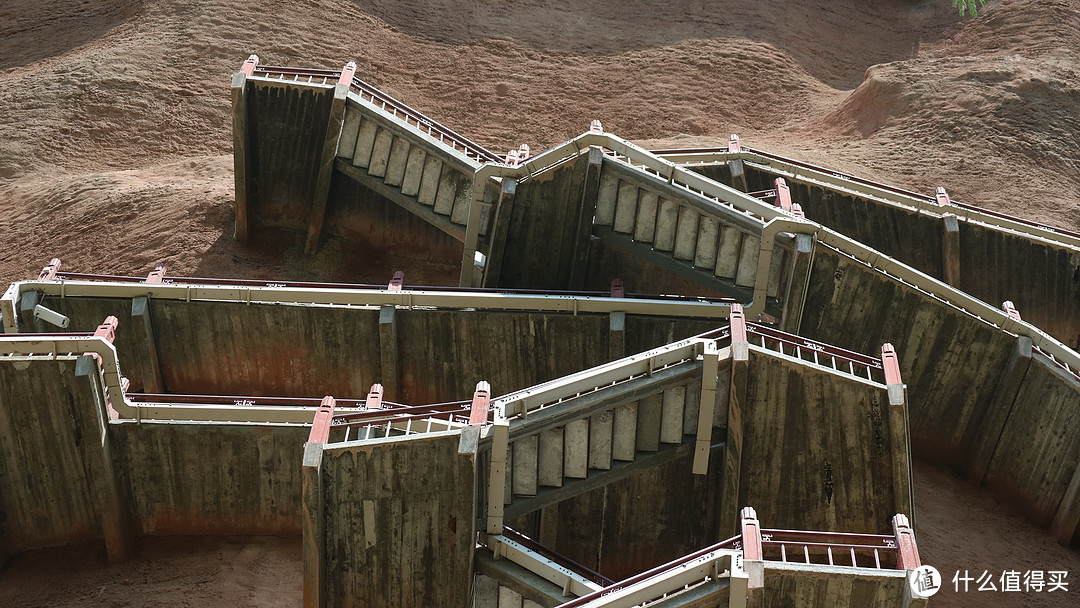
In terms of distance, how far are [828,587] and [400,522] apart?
649 centimetres

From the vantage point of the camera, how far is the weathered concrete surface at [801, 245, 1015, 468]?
24.0m

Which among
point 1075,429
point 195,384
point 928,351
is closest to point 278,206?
point 195,384

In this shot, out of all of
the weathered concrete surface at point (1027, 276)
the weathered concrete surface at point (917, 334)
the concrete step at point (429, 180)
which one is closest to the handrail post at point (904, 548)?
the weathered concrete surface at point (917, 334)

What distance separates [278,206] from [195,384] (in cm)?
748

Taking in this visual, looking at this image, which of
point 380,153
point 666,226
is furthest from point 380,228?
point 666,226

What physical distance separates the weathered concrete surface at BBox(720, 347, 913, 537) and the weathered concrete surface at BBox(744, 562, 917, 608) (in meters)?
3.73

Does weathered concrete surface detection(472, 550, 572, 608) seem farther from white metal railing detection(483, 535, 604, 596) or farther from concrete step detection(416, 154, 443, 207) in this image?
concrete step detection(416, 154, 443, 207)

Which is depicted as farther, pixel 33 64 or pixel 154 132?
pixel 33 64

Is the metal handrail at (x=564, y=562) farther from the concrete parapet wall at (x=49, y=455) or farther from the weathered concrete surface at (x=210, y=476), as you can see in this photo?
the concrete parapet wall at (x=49, y=455)

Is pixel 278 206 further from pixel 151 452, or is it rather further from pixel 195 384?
pixel 151 452

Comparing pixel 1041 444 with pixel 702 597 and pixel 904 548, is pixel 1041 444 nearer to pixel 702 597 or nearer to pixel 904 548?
pixel 904 548

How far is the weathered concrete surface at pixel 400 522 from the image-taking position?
57.8ft

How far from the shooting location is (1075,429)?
23.1 m

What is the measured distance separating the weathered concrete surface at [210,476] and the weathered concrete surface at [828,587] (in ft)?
29.2
